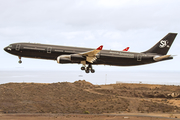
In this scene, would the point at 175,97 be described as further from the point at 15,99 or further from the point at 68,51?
the point at 15,99

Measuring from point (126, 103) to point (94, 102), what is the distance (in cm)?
978

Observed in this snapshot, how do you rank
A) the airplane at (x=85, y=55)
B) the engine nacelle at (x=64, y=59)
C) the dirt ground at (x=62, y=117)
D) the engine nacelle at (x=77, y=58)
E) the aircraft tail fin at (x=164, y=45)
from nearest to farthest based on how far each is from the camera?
the engine nacelle at (x=77, y=58) → the engine nacelle at (x=64, y=59) → the airplane at (x=85, y=55) → the dirt ground at (x=62, y=117) → the aircraft tail fin at (x=164, y=45)

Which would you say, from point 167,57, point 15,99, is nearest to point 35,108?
point 15,99

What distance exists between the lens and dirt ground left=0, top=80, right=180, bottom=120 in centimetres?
5794

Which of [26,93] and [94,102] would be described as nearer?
[94,102]

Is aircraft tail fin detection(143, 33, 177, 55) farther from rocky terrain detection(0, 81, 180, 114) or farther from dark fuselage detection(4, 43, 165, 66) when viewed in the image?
rocky terrain detection(0, 81, 180, 114)

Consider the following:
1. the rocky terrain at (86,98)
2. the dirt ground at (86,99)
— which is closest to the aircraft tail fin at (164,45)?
the dirt ground at (86,99)

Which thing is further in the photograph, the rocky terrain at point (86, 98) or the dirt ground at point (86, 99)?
the rocky terrain at point (86, 98)

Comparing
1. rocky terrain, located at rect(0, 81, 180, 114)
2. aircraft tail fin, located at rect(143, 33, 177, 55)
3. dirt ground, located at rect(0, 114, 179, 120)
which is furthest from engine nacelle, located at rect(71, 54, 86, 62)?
aircraft tail fin, located at rect(143, 33, 177, 55)

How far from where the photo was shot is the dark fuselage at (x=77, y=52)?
48.9 meters

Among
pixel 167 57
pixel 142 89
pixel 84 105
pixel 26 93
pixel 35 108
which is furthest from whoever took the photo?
pixel 142 89

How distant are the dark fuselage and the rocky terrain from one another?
15.7 meters

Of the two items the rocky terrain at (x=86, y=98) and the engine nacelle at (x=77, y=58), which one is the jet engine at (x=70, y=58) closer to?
the engine nacelle at (x=77, y=58)

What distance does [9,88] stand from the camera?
238ft
